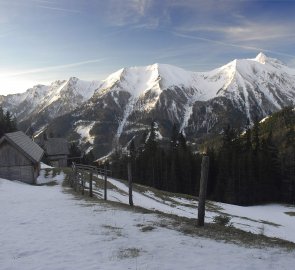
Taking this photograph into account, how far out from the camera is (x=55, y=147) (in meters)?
105

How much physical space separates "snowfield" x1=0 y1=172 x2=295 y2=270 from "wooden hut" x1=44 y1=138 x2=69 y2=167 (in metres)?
85.4

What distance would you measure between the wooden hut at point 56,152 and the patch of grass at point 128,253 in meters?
92.9

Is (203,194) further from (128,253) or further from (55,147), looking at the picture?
(55,147)

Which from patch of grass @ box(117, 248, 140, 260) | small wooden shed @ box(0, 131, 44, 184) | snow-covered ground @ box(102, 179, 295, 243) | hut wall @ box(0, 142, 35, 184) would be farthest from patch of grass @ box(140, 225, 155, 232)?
hut wall @ box(0, 142, 35, 184)

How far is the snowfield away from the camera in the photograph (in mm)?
11984

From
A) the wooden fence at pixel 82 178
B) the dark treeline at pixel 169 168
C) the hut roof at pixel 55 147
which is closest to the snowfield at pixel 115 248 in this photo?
the wooden fence at pixel 82 178

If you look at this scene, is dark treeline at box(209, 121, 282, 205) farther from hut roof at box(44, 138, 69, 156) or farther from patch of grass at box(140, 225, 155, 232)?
patch of grass at box(140, 225, 155, 232)

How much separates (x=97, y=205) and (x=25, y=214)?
5171 millimetres

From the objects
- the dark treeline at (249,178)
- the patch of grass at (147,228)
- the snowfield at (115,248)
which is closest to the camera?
the snowfield at (115,248)

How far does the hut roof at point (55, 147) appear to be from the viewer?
342 feet

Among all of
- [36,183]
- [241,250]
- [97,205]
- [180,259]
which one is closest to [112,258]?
[180,259]

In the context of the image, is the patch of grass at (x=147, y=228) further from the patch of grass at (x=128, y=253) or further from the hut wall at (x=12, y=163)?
the hut wall at (x=12, y=163)

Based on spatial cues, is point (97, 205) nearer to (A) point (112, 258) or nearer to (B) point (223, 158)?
(A) point (112, 258)

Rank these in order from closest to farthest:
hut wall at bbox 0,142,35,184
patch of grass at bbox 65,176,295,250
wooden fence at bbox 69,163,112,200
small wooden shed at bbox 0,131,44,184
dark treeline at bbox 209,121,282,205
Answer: patch of grass at bbox 65,176,295,250, wooden fence at bbox 69,163,112,200, small wooden shed at bbox 0,131,44,184, hut wall at bbox 0,142,35,184, dark treeline at bbox 209,121,282,205
